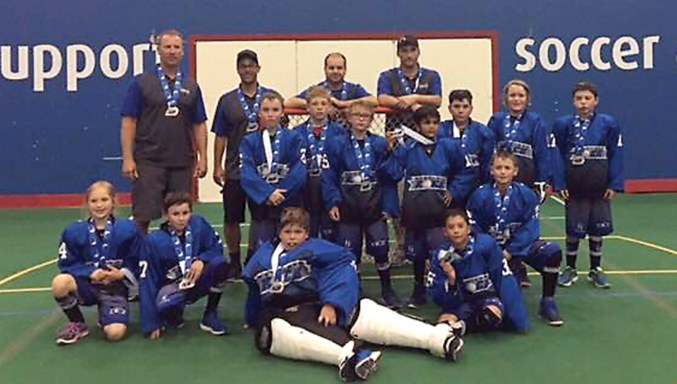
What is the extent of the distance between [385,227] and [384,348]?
1.14 m

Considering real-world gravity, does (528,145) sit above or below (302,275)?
above

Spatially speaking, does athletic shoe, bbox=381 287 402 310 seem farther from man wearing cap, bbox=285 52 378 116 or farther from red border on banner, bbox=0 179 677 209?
red border on banner, bbox=0 179 677 209

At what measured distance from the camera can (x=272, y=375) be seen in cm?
376

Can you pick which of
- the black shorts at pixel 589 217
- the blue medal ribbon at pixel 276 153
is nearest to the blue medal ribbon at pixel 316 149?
the blue medal ribbon at pixel 276 153

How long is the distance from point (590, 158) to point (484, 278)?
4.92 ft

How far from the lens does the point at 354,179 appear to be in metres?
4.95

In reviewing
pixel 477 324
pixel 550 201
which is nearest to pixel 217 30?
pixel 550 201

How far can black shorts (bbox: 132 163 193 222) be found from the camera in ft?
16.9

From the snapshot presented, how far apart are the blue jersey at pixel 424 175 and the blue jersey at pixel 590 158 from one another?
2.97ft

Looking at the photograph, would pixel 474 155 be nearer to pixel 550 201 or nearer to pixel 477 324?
pixel 477 324

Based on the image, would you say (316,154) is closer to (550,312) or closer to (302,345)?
(302,345)

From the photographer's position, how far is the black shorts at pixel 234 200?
17.8ft

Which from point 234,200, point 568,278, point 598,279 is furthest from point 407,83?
point 598,279

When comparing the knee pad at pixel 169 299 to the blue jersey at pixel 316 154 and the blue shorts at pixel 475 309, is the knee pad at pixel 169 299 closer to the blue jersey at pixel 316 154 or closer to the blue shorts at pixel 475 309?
the blue jersey at pixel 316 154
